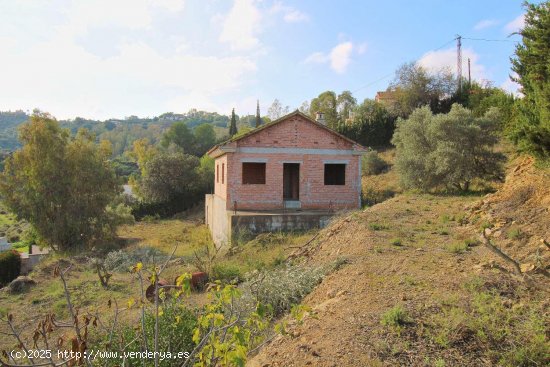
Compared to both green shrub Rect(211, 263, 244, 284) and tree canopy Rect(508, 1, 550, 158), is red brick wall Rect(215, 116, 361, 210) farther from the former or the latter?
tree canopy Rect(508, 1, 550, 158)

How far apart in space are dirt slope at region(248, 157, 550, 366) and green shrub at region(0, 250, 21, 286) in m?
14.5

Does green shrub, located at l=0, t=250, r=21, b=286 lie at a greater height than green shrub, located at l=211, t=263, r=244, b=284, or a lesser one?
lesser

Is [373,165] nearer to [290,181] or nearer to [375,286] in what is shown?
[290,181]

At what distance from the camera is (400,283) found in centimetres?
689

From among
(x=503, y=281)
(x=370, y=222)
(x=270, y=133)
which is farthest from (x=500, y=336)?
(x=270, y=133)

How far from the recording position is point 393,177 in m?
26.9

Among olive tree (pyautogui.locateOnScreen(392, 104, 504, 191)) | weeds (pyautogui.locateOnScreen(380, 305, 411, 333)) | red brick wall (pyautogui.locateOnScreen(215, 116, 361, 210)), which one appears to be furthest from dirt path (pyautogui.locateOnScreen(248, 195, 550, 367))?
red brick wall (pyautogui.locateOnScreen(215, 116, 361, 210))

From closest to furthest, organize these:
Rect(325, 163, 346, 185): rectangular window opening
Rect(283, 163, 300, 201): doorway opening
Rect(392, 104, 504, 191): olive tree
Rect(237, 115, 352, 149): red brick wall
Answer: Rect(392, 104, 504, 191): olive tree < Rect(237, 115, 352, 149): red brick wall < Rect(283, 163, 300, 201): doorway opening < Rect(325, 163, 346, 185): rectangular window opening

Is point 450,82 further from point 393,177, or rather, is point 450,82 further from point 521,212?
point 521,212

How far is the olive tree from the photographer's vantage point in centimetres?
1753

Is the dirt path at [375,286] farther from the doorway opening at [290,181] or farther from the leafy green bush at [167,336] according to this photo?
the doorway opening at [290,181]

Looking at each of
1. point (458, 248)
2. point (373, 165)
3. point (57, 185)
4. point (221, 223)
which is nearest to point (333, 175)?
point (221, 223)

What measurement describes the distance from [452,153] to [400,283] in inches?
472

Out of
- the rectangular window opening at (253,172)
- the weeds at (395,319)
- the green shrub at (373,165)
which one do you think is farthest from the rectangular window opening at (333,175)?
the weeds at (395,319)
